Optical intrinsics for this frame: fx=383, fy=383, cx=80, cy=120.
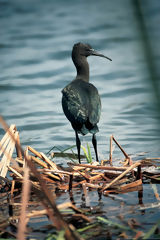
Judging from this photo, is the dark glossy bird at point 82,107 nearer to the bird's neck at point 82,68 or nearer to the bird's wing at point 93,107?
the bird's wing at point 93,107

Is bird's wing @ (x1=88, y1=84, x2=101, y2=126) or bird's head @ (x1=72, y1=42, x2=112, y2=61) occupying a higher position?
bird's head @ (x1=72, y1=42, x2=112, y2=61)

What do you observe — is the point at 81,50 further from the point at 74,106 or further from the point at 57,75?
the point at 57,75

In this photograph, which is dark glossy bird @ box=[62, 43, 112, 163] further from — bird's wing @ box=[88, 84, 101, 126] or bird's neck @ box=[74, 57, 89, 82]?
bird's neck @ box=[74, 57, 89, 82]

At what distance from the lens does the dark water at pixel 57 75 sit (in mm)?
5613

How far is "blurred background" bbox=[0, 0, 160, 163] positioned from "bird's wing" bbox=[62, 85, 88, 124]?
→ 27.1 inches

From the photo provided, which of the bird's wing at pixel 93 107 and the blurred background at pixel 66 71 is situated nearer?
the blurred background at pixel 66 71

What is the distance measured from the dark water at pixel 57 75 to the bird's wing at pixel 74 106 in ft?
2.44

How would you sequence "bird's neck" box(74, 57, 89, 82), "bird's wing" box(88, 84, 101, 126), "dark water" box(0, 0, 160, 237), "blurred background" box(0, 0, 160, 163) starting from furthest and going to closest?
"bird's neck" box(74, 57, 89, 82), "dark water" box(0, 0, 160, 237), "bird's wing" box(88, 84, 101, 126), "blurred background" box(0, 0, 160, 163)

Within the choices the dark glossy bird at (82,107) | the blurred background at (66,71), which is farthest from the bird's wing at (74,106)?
the blurred background at (66,71)

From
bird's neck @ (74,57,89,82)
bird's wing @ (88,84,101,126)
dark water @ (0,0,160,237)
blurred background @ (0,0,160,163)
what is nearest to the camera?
blurred background @ (0,0,160,163)

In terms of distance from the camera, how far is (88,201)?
2832mm

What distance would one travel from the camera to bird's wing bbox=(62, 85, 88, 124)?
15.4 ft

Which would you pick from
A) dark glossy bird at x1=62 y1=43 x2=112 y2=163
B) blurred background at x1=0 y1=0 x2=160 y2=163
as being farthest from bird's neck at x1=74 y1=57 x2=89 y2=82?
blurred background at x1=0 y1=0 x2=160 y2=163

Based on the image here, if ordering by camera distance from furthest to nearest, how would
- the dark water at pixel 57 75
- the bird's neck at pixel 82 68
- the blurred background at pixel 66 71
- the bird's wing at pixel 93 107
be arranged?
the bird's neck at pixel 82 68, the dark water at pixel 57 75, the bird's wing at pixel 93 107, the blurred background at pixel 66 71
